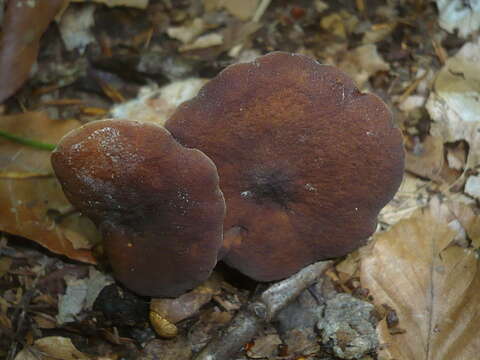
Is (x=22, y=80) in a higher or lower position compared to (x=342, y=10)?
lower

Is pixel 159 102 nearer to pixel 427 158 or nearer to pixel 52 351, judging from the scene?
pixel 52 351

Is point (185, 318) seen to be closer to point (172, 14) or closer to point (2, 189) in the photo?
point (2, 189)

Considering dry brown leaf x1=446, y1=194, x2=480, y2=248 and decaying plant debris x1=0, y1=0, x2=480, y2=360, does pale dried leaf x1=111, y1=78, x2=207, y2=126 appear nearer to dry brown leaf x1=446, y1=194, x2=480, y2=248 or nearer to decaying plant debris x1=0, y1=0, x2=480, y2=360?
decaying plant debris x1=0, y1=0, x2=480, y2=360

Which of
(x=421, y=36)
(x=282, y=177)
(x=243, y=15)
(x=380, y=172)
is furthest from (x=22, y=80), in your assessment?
(x=421, y=36)

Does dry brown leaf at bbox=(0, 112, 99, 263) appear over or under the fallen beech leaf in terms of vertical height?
over

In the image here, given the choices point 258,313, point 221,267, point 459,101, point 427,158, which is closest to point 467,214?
point 427,158

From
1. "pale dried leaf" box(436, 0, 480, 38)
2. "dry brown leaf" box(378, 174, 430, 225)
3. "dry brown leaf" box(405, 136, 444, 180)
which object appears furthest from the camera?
"pale dried leaf" box(436, 0, 480, 38)

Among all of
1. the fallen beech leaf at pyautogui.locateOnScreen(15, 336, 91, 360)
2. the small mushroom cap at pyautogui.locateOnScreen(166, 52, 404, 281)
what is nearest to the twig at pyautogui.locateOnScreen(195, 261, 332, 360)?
the small mushroom cap at pyautogui.locateOnScreen(166, 52, 404, 281)
